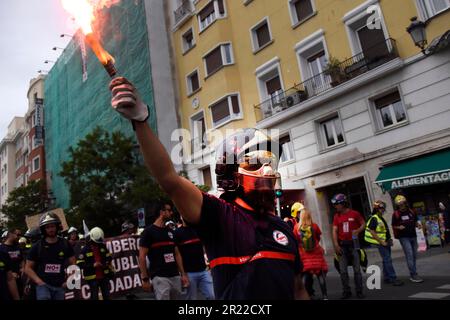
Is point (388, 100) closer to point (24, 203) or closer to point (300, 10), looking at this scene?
point (300, 10)

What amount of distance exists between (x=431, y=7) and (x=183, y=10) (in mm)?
15051

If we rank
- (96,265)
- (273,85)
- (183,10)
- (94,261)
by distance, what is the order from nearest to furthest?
(96,265), (94,261), (273,85), (183,10)

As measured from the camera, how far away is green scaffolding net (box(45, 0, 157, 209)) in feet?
82.6

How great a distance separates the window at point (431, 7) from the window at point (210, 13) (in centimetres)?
1081

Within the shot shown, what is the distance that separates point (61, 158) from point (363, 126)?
29.5 m

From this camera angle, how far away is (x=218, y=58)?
21281 millimetres

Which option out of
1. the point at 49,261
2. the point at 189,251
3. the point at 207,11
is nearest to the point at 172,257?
the point at 189,251

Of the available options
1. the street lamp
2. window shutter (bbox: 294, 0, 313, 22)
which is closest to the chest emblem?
the street lamp

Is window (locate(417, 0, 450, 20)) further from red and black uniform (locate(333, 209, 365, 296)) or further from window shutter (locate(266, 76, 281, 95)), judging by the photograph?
red and black uniform (locate(333, 209, 365, 296))

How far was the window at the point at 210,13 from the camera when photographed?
2156 cm

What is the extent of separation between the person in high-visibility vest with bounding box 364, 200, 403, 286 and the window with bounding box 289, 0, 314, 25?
37.6 feet

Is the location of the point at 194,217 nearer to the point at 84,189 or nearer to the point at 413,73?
the point at 413,73

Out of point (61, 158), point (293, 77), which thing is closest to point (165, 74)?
point (293, 77)

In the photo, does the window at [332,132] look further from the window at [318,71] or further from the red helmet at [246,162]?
the red helmet at [246,162]
